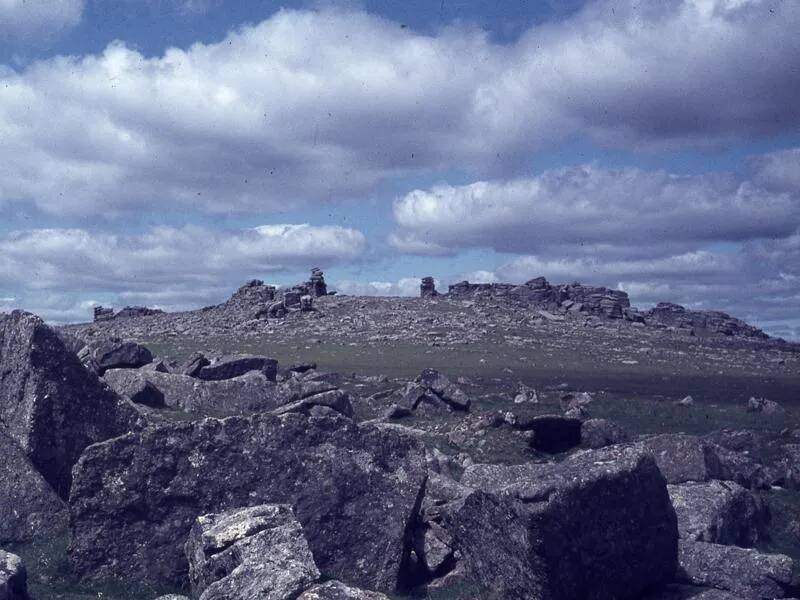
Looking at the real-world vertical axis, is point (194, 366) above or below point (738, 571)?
above

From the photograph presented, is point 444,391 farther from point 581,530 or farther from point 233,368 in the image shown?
point 581,530

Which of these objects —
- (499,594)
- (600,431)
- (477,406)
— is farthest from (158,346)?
(499,594)

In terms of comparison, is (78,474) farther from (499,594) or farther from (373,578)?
(499,594)

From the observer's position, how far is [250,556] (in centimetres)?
898

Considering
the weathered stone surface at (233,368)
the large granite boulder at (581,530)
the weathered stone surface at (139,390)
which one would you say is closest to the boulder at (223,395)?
the weathered stone surface at (139,390)

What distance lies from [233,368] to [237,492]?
17689 mm

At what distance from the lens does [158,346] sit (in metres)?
63.7

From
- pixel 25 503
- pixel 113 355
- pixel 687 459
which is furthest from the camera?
pixel 113 355

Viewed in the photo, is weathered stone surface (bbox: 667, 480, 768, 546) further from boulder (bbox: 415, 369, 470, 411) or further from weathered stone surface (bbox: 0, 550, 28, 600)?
boulder (bbox: 415, 369, 470, 411)

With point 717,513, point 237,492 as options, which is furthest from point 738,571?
point 237,492

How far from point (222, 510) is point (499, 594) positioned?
375 centimetres

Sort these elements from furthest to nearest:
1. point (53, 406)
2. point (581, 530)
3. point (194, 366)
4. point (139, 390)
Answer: point (194, 366)
point (139, 390)
point (53, 406)
point (581, 530)

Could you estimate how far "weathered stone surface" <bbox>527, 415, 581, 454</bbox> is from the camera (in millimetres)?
22203

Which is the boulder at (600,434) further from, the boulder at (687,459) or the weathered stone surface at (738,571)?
the weathered stone surface at (738,571)
